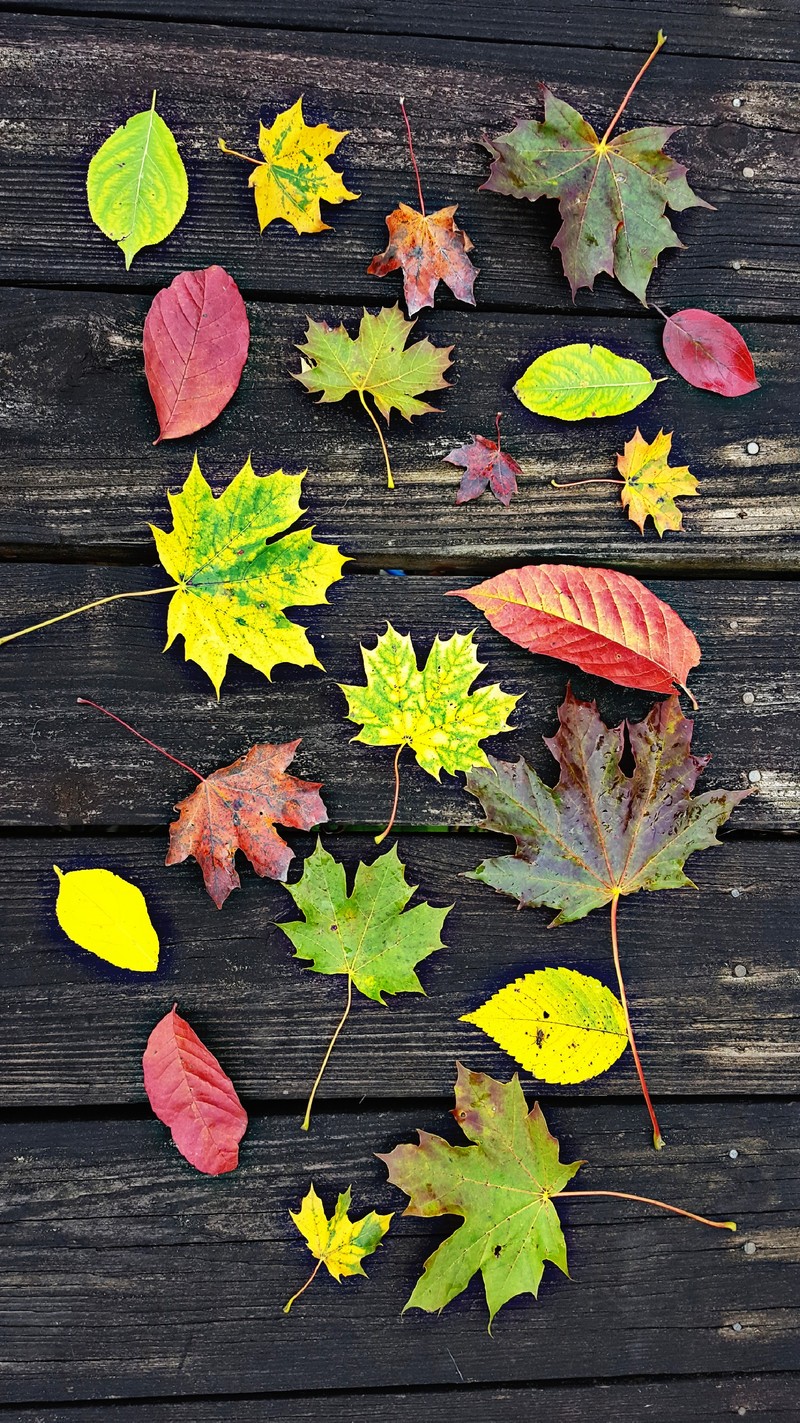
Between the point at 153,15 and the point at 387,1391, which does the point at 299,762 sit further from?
the point at 153,15

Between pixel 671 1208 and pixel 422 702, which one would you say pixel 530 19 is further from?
pixel 671 1208

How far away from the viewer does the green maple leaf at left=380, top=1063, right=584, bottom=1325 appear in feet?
4.24

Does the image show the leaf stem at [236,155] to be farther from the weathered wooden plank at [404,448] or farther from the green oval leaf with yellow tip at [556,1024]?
the green oval leaf with yellow tip at [556,1024]

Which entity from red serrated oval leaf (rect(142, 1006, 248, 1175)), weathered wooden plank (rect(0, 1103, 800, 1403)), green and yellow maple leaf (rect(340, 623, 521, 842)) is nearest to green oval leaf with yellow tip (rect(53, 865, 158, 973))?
red serrated oval leaf (rect(142, 1006, 248, 1175))

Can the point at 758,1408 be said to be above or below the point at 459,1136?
below

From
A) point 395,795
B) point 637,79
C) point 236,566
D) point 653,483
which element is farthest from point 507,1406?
point 637,79

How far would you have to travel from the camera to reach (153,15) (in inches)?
52.6

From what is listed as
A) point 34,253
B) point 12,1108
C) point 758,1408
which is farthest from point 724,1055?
point 34,253

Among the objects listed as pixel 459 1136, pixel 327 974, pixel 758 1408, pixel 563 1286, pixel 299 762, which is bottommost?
pixel 758 1408

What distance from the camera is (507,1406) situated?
1.35 meters

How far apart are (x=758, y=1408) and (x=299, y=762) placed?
1.20 m

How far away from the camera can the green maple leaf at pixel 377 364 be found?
131cm

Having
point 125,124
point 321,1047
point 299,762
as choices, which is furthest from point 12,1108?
point 125,124

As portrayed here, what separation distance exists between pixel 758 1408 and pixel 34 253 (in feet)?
6.67
